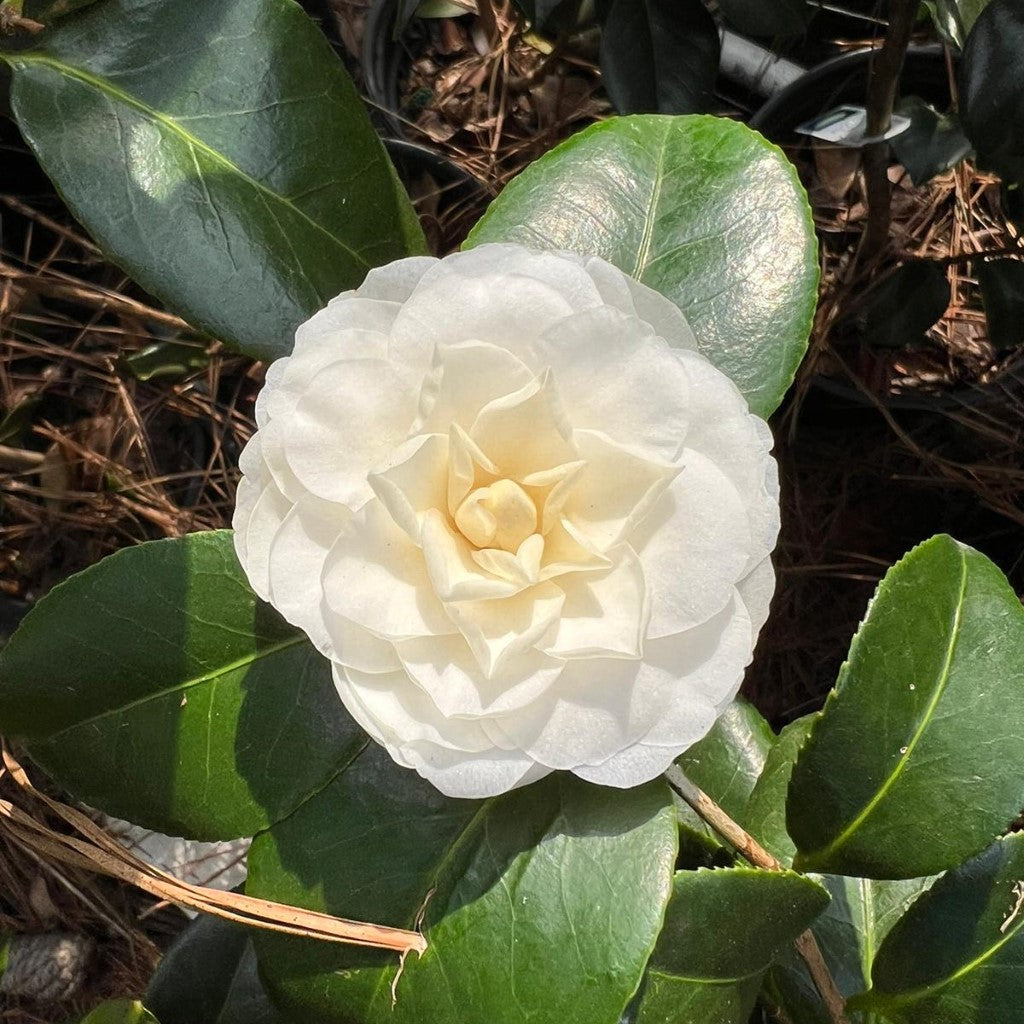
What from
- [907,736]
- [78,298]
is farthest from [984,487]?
[78,298]

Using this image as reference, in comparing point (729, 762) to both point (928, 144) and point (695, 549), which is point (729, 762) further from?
point (928, 144)

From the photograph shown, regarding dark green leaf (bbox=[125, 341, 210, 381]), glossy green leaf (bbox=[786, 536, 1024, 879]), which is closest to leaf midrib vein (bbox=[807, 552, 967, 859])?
glossy green leaf (bbox=[786, 536, 1024, 879])

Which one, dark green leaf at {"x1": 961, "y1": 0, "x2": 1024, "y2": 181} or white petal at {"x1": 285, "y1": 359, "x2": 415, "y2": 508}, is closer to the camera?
white petal at {"x1": 285, "y1": 359, "x2": 415, "y2": 508}

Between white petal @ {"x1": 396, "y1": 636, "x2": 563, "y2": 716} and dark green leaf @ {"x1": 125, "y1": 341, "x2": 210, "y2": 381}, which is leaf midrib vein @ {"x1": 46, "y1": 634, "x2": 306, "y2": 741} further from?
dark green leaf @ {"x1": 125, "y1": 341, "x2": 210, "y2": 381}

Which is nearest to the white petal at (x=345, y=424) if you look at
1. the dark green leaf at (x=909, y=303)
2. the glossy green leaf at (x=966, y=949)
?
the glossy green leaf at (x=966, y=949)

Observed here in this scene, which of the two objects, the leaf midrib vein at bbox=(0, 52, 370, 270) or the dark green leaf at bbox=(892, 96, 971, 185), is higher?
the leaf midrib vein at bbox=(0, 52, 370, 270)

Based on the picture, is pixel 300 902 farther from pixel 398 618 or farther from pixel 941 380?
pixel 941 380

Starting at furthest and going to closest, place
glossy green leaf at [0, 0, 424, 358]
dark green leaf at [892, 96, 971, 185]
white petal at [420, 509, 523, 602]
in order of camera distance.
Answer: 1. dark green leaf at [892, 96, 971, 185]
2. glossy green leaf at [0, 0, 424, 358]
3. white petal at [420, 509, 523, 602]

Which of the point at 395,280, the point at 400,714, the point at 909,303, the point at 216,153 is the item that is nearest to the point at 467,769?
the point at 400,714
